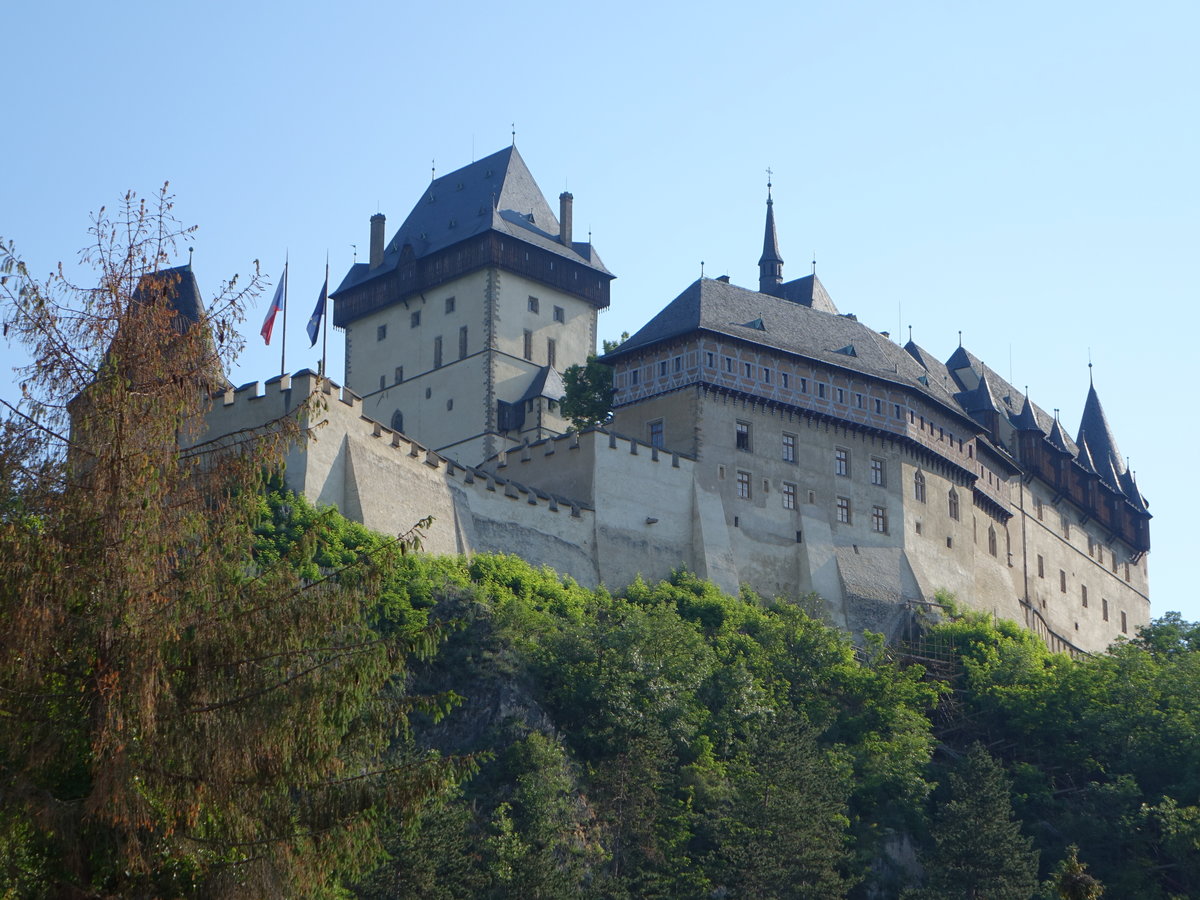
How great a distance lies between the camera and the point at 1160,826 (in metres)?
47.1

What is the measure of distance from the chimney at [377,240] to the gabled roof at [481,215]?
0.32 meters

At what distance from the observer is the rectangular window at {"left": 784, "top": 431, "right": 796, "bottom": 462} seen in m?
60.5

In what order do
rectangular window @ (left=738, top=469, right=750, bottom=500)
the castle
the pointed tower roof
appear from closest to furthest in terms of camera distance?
the castle
rectangular window @ (left=738, top=469, right=750, bottom=500)
the pointed tower roof

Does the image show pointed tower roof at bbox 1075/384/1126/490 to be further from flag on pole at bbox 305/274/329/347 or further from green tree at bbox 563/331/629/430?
flag on pole at bbox 305/274/329/347

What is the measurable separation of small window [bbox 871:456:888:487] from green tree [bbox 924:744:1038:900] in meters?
18.7

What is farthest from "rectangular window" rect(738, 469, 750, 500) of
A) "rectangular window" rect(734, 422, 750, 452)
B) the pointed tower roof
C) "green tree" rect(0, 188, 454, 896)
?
"green tree" rect(0, 188, 454, 896)

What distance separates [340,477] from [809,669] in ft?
44.4

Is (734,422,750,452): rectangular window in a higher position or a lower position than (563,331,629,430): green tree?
lower

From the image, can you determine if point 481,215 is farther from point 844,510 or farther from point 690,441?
point 844,510

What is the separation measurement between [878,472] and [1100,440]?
3114cm

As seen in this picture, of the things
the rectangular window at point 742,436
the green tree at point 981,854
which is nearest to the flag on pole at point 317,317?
the rectangular window at point 742,436

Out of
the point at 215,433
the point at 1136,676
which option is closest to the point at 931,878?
the point at 1136,676

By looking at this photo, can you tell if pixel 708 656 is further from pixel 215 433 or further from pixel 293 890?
pixel 293 890

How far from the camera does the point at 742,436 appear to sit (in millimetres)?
59781
